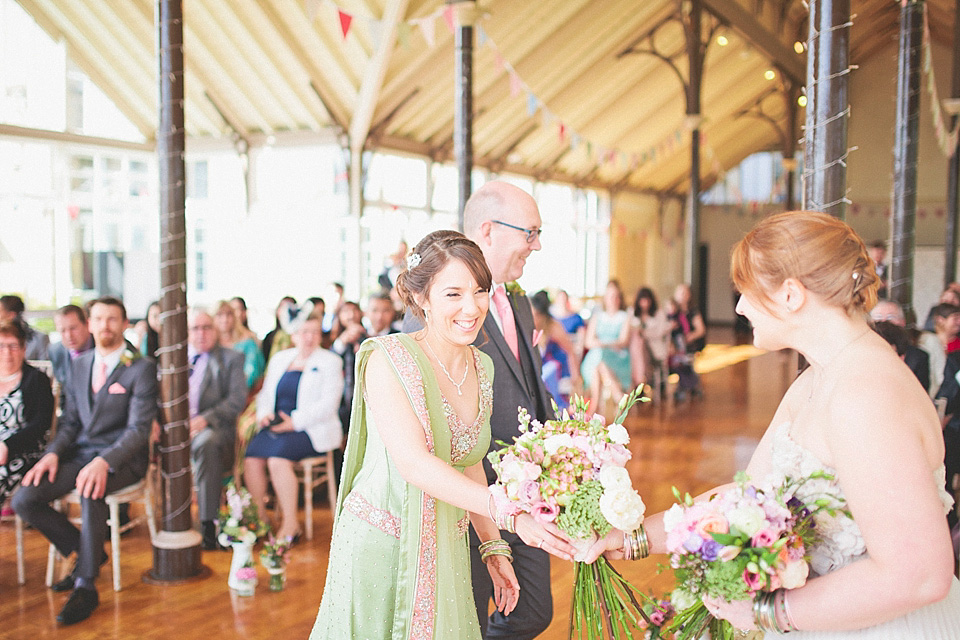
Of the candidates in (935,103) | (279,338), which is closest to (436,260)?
(279,338)

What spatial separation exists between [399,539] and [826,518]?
0.93 meters

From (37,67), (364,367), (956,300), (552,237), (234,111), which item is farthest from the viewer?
(552,237)

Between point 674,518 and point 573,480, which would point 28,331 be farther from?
point 674,518

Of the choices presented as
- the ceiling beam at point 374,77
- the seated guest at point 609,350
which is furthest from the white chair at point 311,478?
the ceiling beam at point 374,77

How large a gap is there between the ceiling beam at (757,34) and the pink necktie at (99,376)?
350 inches

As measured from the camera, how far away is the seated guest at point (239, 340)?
5641 millimetres

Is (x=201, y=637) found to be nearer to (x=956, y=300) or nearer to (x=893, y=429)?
(x=893, y=429)

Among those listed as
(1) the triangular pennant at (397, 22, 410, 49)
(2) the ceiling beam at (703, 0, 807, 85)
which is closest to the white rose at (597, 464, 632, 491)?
(1) the triangular pennant at (397, 22, 410, 49)

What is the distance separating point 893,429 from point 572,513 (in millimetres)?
627

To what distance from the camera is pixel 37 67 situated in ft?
33.3

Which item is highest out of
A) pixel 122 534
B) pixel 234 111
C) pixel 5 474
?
pixel 234 111

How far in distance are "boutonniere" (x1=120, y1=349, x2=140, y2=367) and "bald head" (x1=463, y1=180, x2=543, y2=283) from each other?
2.39 meters

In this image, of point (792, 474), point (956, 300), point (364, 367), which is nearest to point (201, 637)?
point (364, 367)

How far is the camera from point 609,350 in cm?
862
